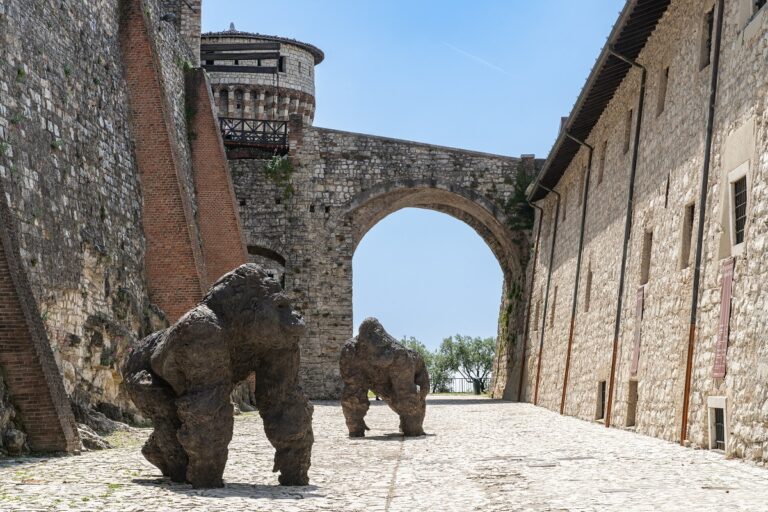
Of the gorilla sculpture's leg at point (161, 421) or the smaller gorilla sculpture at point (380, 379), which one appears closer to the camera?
the gorilla sculpture's leg at point (161, 421)

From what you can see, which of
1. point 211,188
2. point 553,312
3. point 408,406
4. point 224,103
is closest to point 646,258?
point 408,406

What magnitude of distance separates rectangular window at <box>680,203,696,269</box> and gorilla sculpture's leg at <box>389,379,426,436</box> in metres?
4.06

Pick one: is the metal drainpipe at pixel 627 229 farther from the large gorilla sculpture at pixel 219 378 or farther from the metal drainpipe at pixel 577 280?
the large gorilla sculpture at pixel 219 378

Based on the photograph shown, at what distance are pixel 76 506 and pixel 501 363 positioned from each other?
30.5 metres

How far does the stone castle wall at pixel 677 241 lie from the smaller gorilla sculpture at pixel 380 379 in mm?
3223

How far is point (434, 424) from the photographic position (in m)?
18.9

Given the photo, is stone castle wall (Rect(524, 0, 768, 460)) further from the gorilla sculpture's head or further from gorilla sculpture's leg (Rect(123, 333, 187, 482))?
gorilla sculpture's leg (Rect(123, 333, 187, 482))

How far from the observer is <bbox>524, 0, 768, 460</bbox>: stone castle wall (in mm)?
11242

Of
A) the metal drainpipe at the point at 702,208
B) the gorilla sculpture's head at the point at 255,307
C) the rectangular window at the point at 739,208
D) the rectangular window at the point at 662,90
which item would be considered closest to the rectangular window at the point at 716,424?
the metal drainpipe at the point at 702,208

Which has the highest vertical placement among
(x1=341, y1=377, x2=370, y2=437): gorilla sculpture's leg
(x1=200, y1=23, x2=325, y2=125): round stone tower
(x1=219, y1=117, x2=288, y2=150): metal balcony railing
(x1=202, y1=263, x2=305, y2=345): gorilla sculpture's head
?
(x1=200, y1=23, x2=325, y2=125): round stone tower

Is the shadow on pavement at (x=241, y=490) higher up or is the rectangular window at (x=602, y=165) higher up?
the rectangular window at (x=602, y=165)

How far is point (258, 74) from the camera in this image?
45344 millimetres

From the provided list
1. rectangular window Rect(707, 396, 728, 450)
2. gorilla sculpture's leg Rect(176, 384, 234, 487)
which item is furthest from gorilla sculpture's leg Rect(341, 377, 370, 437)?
gorilla sculpture's leg Rect(176, 384, 234, 487)

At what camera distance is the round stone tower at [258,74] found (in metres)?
44.4
